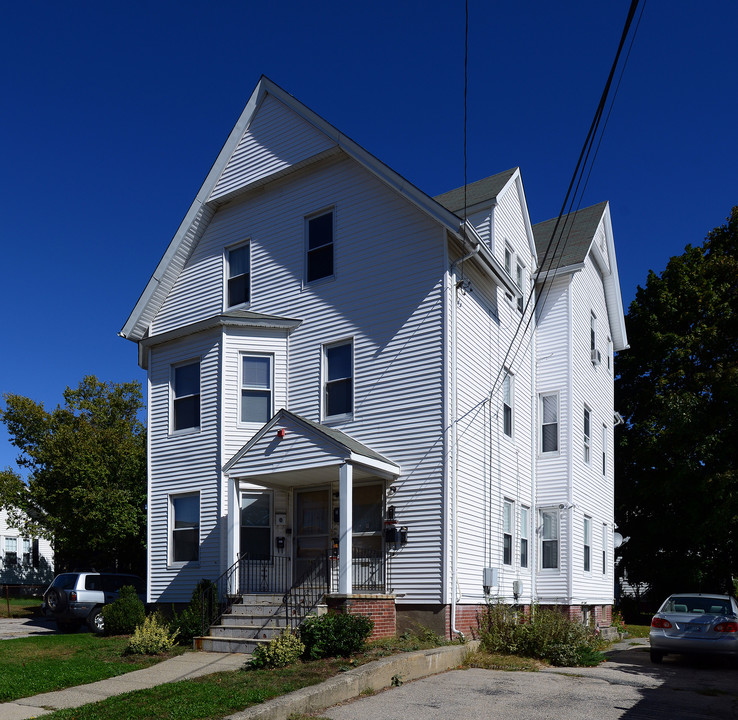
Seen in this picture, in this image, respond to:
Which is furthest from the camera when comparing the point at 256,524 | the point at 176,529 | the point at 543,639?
the point at 176,529

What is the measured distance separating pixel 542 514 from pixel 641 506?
13939mm

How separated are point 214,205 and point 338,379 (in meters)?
6.23

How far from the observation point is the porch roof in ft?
49.0

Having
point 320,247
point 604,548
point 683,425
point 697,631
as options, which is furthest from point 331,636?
point 683,425

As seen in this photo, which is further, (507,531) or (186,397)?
(186,397)

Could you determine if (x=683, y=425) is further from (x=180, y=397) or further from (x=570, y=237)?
(x=180, y=397)

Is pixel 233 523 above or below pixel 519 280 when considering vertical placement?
below

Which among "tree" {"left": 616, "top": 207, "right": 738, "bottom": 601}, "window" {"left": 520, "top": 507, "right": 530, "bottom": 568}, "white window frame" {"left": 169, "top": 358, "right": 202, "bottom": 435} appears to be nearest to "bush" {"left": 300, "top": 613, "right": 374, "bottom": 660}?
"white window frame" {"left": 169, "top": 358, "right": 202, "bottom": 435}

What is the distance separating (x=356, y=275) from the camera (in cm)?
1750

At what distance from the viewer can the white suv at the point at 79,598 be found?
20.3 metres

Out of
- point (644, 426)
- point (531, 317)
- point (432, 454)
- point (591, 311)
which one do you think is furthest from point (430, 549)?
point (644, 426)

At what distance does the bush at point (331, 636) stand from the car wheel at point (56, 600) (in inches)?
410

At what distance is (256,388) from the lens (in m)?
18.2

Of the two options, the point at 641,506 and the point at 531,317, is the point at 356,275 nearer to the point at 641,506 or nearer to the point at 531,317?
the point at 531,317
